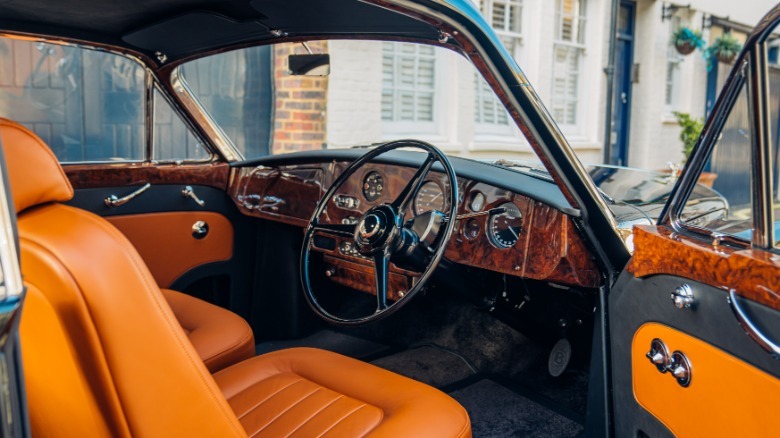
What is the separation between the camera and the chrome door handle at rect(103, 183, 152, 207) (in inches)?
112

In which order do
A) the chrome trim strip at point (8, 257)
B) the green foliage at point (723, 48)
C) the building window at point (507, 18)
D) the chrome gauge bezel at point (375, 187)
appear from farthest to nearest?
the green foliage at point (723, 48) → the building window at point (507, 18) → the chrome gauge bezel at point (375, 187) → the chrome trim strip at point (8, 257)

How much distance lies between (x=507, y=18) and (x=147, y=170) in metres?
6.28

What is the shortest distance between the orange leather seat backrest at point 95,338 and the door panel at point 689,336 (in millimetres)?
899

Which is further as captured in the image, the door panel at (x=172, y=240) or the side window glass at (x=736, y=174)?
the door panel at (x=172, y=240)

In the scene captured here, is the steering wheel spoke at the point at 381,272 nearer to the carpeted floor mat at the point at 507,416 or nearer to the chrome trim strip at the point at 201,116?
the carpeted floor mat at the point at 507,416

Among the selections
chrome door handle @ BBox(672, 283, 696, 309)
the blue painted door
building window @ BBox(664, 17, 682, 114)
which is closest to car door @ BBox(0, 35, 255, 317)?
chrome door handle @ BBox(672, 283, 696, 309)

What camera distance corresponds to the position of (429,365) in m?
3.16

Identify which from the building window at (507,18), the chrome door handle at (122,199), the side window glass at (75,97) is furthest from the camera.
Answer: the building window at (507,18)

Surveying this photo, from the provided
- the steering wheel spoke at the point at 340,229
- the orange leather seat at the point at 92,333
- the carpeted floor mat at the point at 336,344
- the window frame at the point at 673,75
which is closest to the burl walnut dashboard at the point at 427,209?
the steering wheel spoke at the point at 340,229

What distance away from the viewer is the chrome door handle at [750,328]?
3.65 feet

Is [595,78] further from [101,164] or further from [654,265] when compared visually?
[654,265]

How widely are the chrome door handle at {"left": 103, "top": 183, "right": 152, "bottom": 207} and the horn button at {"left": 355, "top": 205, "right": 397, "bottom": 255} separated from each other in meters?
1.25

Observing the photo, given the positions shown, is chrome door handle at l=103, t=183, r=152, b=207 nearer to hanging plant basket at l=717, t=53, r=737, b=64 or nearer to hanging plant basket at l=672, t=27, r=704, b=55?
hanging plant basket at l=672, t=27, r=704, b=55

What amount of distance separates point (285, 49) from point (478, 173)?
412cm
